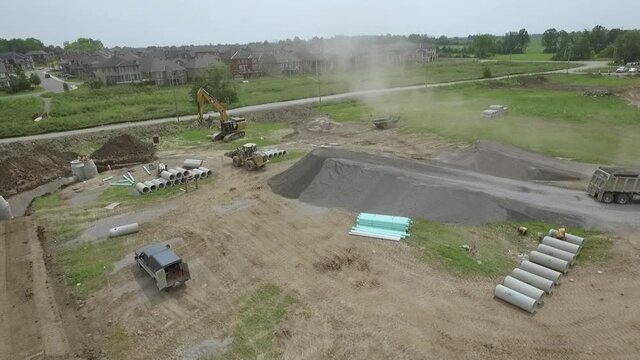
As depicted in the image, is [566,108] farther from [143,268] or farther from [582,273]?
[143,268]

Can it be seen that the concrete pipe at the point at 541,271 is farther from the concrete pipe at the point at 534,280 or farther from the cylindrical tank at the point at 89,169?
the cylindrical tank at the point at 89,169

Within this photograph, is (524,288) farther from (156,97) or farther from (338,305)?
(156,97)

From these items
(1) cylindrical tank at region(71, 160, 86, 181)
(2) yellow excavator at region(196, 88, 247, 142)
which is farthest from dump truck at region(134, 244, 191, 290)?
(2) yellow excavator at region(196, 88, 247, 142)

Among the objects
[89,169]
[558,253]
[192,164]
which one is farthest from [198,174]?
[558,253]

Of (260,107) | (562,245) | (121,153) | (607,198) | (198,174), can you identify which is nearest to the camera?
(562,245)

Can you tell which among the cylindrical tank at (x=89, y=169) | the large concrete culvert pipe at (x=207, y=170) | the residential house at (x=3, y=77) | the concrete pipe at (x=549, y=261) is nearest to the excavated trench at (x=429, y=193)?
the concrete pipe at (x=549, y=261)

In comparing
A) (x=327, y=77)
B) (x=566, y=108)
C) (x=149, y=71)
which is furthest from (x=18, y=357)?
(x=149, y=71)

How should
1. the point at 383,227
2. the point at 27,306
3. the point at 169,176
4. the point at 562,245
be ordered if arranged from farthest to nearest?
the point at 169,176 → the point at 383,227 → the point at 562,245 → the point at 27,306
